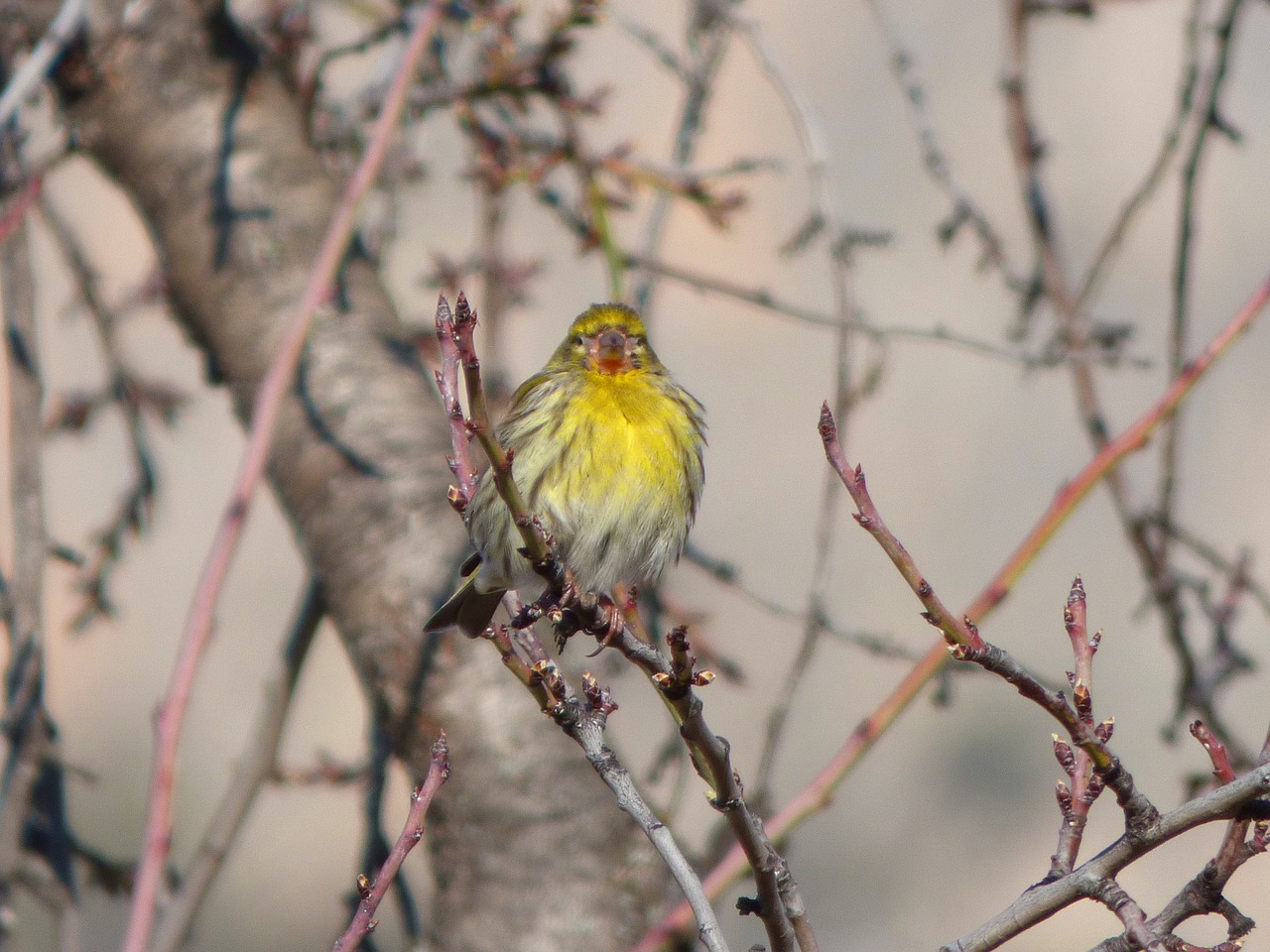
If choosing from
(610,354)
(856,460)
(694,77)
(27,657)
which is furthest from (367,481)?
(856,460)

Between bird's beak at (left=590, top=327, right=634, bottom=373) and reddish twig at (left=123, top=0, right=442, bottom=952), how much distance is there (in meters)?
0.60

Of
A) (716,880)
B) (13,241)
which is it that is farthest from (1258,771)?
(13,241)

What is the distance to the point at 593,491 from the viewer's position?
273 cm

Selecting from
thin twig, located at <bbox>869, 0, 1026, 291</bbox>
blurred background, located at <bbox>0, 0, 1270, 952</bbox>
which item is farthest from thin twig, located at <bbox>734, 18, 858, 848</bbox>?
blurred background, located at <bbox>0, 0, 1270, 952</bbox>

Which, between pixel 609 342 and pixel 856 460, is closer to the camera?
pixel 609 342

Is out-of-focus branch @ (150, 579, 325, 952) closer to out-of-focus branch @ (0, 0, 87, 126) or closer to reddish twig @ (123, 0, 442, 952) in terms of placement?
reddish twig @ (123, 0, 442, 952)

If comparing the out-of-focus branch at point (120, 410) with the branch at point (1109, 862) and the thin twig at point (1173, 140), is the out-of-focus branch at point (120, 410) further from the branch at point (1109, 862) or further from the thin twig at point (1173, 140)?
the branch at point (1109, 862)

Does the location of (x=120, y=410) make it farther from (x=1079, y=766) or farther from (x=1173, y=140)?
(x=1079, y=766)

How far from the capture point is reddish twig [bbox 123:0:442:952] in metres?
2.15

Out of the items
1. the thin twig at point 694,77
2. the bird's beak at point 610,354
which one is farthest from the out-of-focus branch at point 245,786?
the thin twig at point 694,77

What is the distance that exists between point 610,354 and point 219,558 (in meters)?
0.98

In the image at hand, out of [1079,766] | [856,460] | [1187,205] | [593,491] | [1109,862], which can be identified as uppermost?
[856,460]

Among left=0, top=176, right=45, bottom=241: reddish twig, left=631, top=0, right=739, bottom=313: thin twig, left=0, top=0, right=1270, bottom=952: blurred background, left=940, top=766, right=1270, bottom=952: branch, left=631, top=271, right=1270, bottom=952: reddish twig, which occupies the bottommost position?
left=940, top=766, right=1270, bottom=952: branch

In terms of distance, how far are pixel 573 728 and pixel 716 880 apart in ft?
2.66
